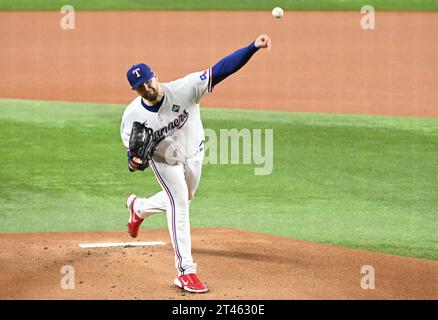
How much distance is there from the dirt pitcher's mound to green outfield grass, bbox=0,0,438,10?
19332 millimetres

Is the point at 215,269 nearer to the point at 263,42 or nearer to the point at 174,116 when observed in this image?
the point at 174,116

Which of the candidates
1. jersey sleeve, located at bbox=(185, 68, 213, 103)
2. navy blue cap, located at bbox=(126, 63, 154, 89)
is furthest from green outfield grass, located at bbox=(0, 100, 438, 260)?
navy blue cap, located at bbox=(126, 63, 154, 89)

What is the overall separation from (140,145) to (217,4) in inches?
859

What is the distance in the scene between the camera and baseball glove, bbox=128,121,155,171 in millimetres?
6598

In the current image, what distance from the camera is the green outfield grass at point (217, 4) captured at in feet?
88.5

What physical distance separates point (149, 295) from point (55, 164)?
560 cm

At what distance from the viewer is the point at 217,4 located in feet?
91.6

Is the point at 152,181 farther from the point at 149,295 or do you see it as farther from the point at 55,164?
the point at 149,295

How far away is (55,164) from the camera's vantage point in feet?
38.9

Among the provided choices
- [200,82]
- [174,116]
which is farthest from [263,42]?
[174,116]

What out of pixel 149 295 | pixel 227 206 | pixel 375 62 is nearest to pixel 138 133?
pixel 149 295
